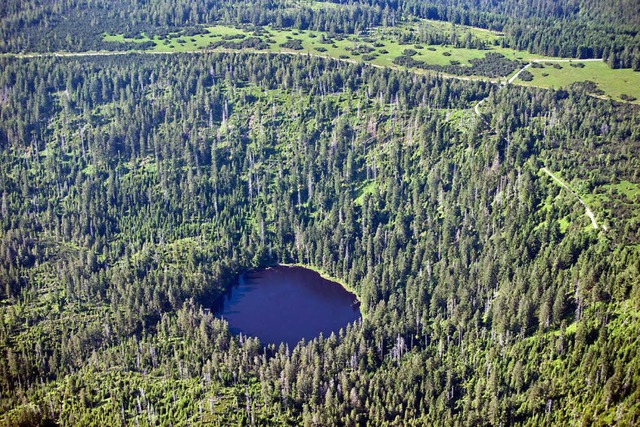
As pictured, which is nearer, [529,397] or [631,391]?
[631,391]

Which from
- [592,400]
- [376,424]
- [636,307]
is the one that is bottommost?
[376,424]

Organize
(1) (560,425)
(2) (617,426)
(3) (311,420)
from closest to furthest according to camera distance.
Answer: (2) (617,426), (1) (560,425), (3) (311,420)

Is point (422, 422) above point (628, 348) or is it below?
below

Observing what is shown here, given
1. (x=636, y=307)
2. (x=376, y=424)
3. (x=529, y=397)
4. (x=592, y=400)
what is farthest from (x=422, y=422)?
(x=636, y=307)

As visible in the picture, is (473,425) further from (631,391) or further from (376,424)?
(631,391)

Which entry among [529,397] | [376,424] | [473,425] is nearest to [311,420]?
[376,424]

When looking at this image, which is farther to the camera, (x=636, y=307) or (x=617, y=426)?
(x=636, y=307)

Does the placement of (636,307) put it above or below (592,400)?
above

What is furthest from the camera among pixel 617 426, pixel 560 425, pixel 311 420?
pixel 311 420

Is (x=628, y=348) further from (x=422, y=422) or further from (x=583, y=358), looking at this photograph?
(x=422, y=422)
